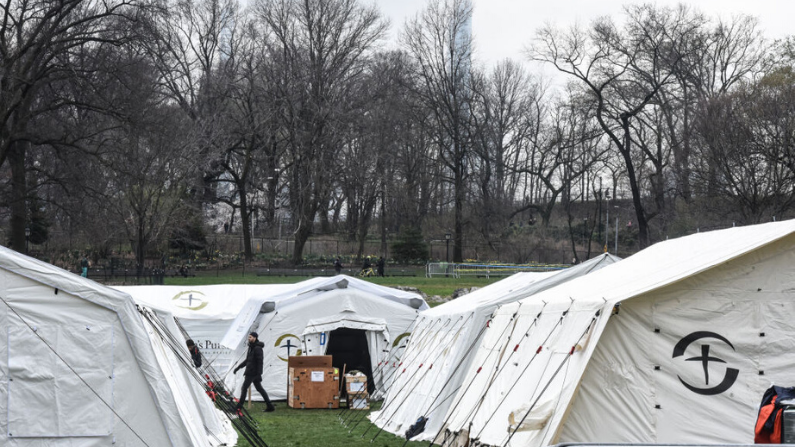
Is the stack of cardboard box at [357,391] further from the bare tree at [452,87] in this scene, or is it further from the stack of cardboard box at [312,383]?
the bare tree at [452,87]

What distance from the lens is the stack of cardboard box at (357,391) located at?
19.3 m

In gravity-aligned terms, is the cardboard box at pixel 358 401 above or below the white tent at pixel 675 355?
below

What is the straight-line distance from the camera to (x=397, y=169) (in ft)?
201

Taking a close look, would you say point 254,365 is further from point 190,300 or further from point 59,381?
point 59,381

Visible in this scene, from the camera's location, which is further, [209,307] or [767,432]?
[209,307]

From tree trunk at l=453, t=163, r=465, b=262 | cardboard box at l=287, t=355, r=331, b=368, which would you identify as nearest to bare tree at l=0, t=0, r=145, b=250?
cardboard box at l=287, t=355, r=331, b=368

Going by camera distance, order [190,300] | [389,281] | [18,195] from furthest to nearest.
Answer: [389,281] → [18,195] → [190,300]

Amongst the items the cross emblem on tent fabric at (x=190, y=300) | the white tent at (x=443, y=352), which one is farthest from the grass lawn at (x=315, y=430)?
the cross emblem on tent fabric at (x=190, y=300)

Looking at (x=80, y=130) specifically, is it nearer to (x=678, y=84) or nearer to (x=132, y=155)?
(x=132, y=155)

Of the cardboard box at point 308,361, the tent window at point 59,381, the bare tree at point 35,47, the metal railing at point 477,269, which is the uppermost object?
the bare tree at point 35,47

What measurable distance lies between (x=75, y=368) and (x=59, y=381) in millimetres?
212

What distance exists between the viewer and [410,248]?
55.8 meters

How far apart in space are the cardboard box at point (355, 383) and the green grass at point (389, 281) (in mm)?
18358

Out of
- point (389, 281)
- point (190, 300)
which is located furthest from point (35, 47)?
point (389, 281)
